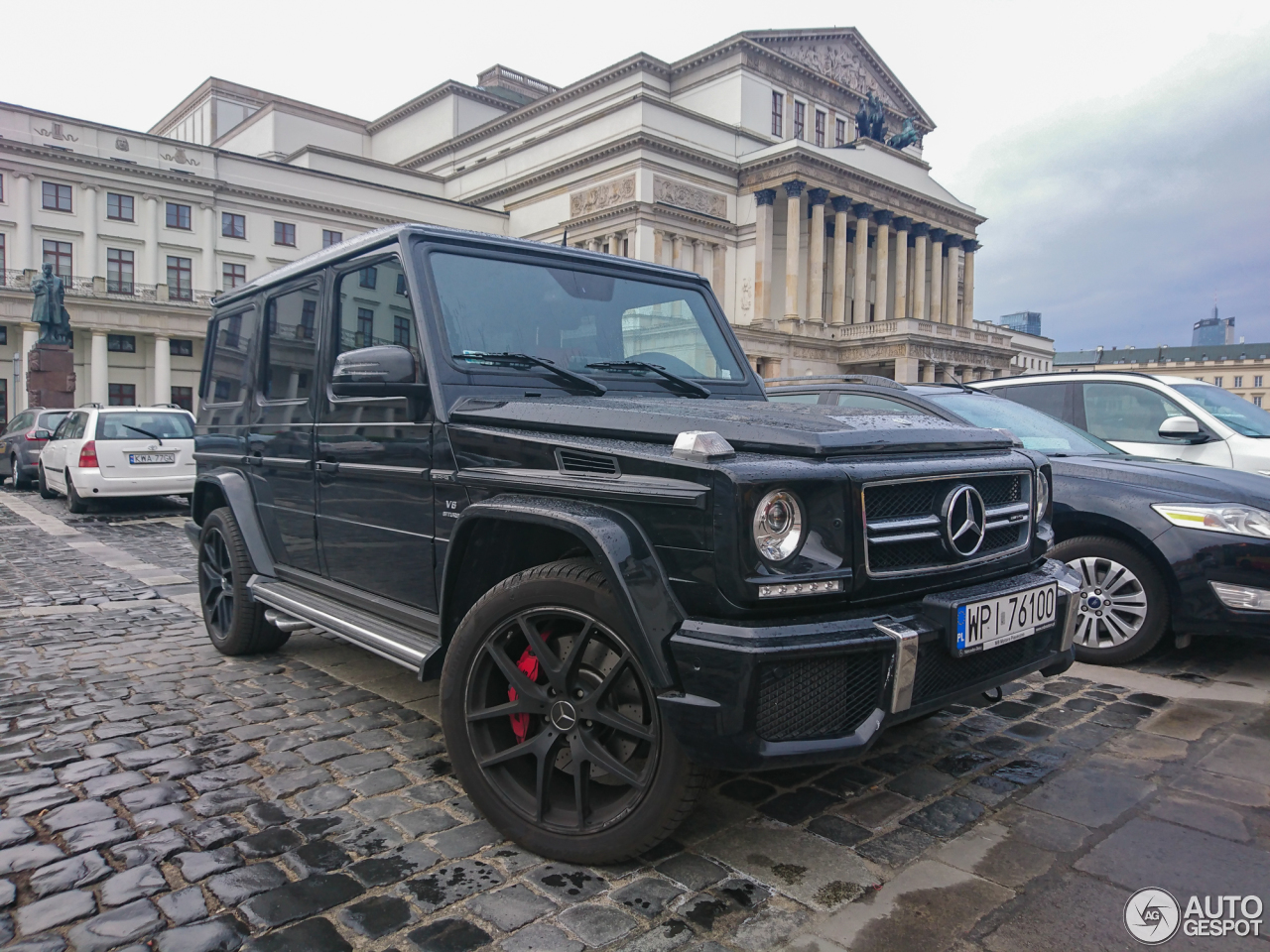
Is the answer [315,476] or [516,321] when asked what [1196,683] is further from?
[315,476]

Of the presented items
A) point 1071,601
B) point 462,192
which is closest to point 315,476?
point 1071,601

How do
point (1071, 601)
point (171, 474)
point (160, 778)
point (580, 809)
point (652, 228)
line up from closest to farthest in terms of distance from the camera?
1. point (580, 809)
2. point (1071, 601)
3. point (160, 778)
4. point (171, 474)
5. point (652, 228)

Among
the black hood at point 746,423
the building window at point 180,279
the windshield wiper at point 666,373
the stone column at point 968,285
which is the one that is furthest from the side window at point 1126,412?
the stone column at point 968,285

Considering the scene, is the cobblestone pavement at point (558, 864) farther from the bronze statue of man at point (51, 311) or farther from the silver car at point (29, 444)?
the bronze statue of man at point (51, 311)

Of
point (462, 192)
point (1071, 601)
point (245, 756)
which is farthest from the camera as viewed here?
point (462, 192)

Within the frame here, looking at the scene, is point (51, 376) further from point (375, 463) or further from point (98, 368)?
point (98, 368)

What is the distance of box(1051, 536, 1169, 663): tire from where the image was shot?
16.4ft

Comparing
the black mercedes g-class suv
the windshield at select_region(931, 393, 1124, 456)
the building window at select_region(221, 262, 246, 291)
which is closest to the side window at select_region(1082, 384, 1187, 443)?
the windshield at select_region(931, 393, 1124, 456)

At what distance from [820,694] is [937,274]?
77.0 metres

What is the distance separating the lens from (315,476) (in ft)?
13.4

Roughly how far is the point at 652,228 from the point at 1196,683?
2116 inches

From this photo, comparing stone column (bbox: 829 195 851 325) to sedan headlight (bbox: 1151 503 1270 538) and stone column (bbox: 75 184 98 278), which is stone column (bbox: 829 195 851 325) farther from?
sedan headlight (bbox: 1151 503 1270 538)

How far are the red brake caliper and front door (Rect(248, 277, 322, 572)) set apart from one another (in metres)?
1.79

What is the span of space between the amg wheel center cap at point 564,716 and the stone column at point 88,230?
188 ft
